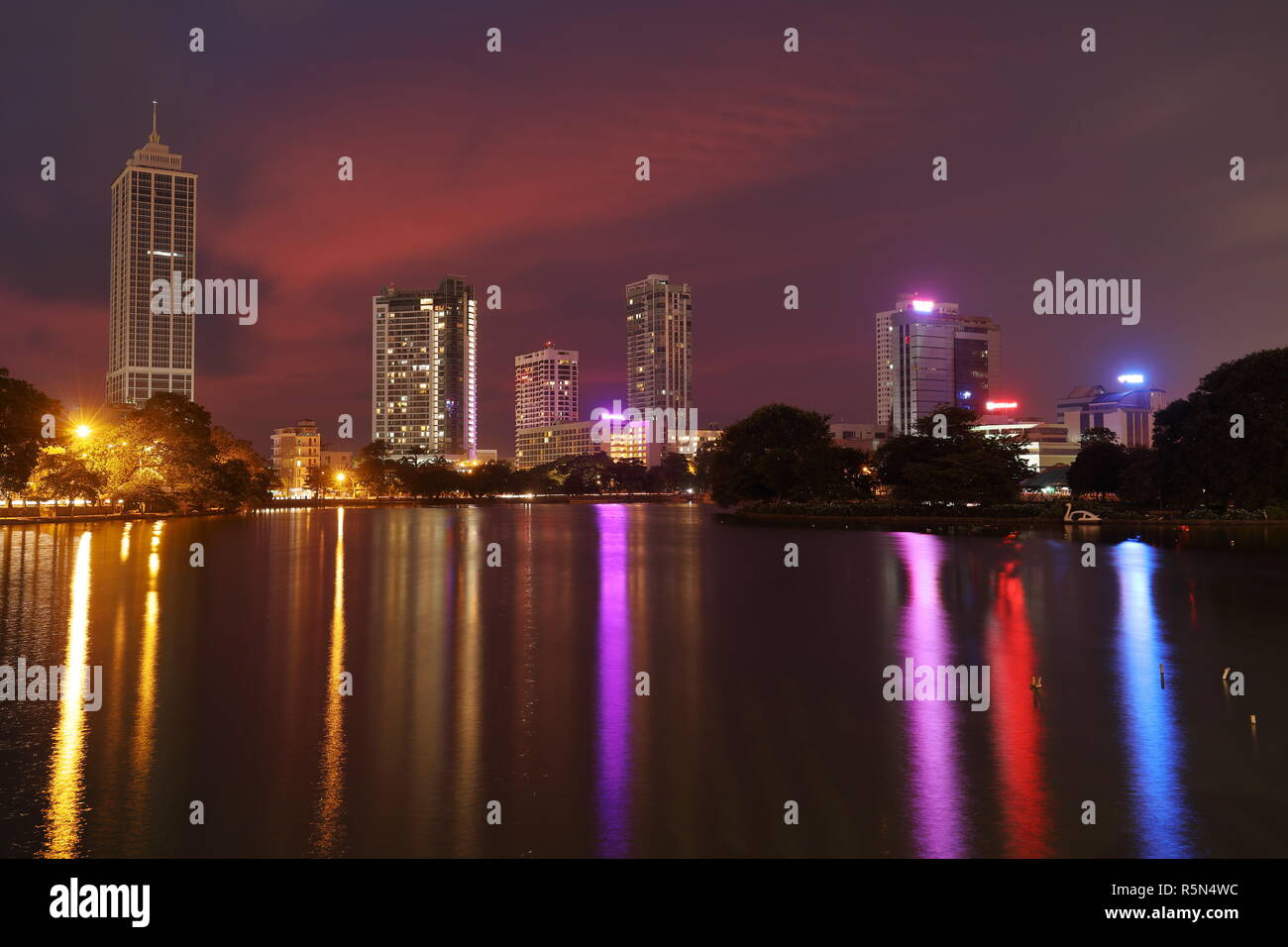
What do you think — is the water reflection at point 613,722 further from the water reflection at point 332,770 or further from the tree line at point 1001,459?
the tree line at point 1001,459

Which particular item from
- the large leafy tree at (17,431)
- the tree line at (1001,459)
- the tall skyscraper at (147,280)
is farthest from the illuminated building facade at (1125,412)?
the tall skyscraper at (147,280)

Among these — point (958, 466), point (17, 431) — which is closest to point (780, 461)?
point (958, 466)

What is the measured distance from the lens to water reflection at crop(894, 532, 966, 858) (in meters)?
6.50

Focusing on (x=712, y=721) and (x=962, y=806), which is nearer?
(x=962, y=806)

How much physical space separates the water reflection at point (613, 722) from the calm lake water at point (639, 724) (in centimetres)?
5

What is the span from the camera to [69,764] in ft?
26.8

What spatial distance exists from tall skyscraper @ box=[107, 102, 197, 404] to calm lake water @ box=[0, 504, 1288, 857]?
200383mm

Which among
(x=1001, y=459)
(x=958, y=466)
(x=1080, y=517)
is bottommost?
(x=1080, y=517)

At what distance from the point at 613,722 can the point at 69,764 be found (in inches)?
214

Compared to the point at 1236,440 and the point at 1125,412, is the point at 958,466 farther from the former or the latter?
the point at 1125,412
